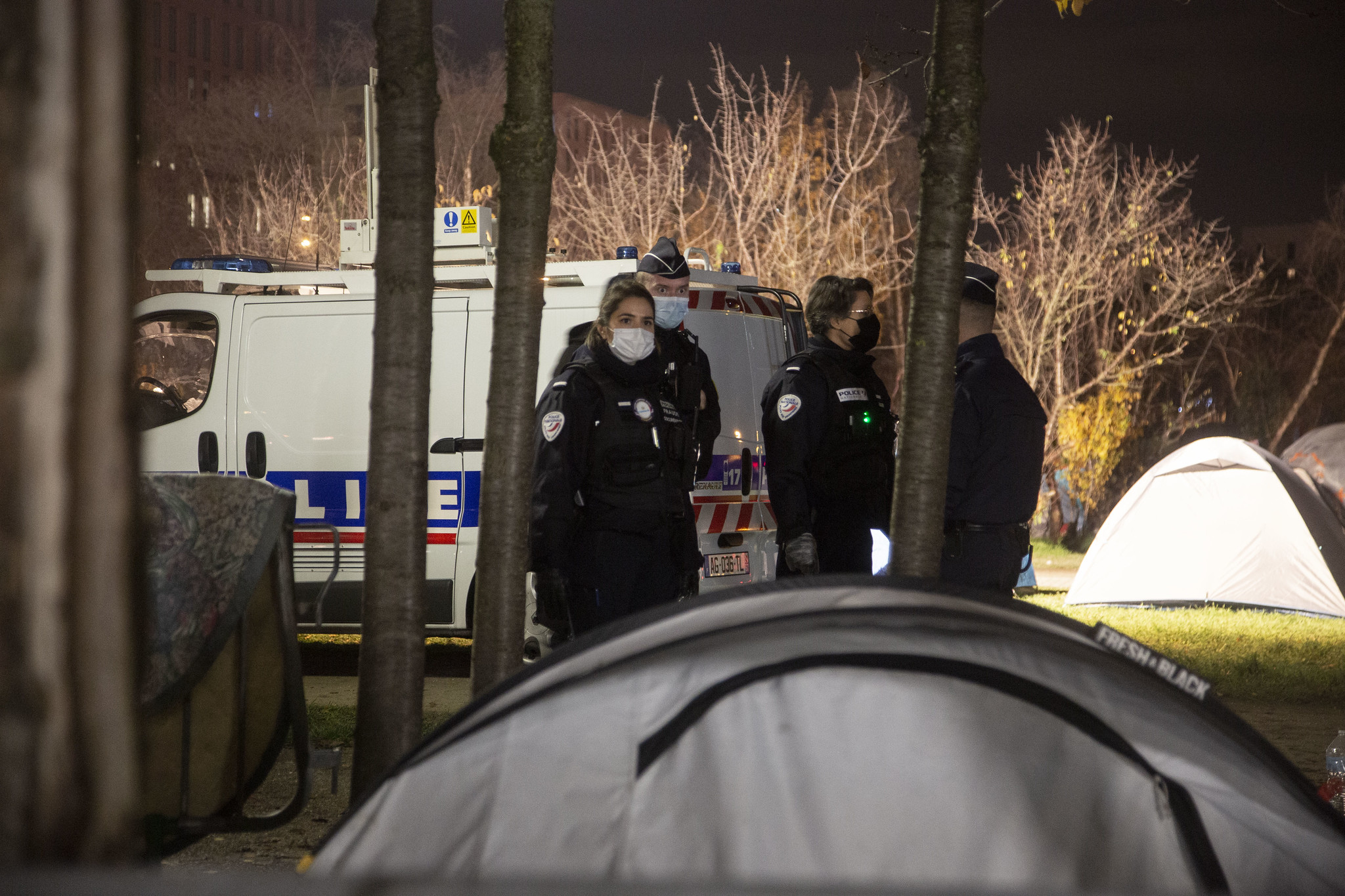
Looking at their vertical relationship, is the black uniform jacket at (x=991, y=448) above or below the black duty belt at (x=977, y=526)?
above

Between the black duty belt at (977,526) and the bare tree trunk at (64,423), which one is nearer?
the bare tree trunk at (64,423)

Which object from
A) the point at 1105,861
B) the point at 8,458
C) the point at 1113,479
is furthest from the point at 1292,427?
the point at 8,458

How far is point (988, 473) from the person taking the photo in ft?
14.3

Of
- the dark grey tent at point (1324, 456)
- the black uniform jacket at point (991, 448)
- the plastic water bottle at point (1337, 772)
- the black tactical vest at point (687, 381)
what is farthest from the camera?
the dark grey tent at point (1324, 456)

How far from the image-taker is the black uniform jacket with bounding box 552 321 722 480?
5516 mm

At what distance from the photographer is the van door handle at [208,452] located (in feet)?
22.9

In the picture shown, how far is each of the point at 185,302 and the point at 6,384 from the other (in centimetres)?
669

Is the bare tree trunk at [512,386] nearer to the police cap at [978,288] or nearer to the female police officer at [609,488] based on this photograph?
the female police officer at [609,488]

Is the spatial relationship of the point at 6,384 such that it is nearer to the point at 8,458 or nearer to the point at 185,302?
the point at 8,458

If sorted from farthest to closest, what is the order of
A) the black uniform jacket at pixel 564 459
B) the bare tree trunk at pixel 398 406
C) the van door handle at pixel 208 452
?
the van door handle at pixel 208 452 → the black uniform jacket at pixel 564 459 → the bare tree trunk at pixel 398 406

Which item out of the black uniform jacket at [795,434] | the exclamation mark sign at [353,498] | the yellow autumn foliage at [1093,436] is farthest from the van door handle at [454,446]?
the yellow autumn foliage at [1093,436]

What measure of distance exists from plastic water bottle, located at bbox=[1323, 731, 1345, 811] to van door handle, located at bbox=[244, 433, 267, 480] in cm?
550

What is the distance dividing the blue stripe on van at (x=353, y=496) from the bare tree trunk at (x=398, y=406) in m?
3.20

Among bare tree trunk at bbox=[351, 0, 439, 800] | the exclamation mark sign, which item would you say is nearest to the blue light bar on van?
the exclamation mark sign
